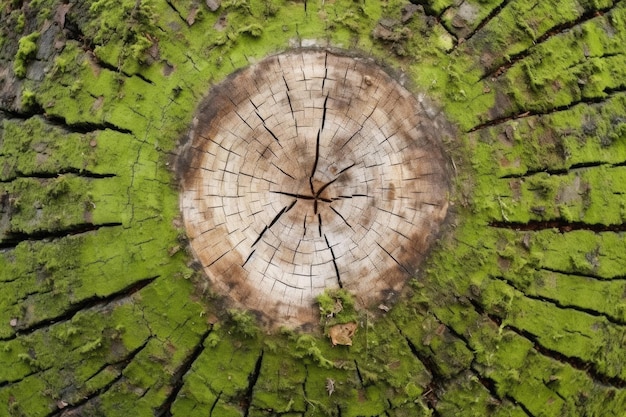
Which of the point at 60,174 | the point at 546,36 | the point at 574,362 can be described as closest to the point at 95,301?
the point at 60,174

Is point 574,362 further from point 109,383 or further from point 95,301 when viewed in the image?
point 95,301

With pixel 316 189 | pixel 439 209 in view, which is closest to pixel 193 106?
pixel 316 189

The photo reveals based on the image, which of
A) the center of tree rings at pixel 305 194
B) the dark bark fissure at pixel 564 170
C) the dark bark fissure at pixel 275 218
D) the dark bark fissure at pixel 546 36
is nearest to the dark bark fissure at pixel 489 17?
the dark bark fissure at pixel 546 36

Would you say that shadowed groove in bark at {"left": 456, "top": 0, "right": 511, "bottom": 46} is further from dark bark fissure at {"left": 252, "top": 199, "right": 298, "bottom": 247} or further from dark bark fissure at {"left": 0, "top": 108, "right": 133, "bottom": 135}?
dark bark fissure at {"left": 0, "top": 108, "right": 133, "bottom": 135}

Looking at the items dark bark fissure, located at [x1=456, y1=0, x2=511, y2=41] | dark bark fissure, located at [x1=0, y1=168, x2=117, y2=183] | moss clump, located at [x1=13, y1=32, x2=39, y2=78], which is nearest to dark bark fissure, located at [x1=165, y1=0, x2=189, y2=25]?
moss clump, located at [x1=13, y1=32, x2=39, y2=78]

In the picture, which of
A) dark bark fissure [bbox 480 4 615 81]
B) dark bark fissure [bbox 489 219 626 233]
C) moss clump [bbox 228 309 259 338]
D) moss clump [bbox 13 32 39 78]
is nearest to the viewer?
moss clump [bbox 228 309 259 338]

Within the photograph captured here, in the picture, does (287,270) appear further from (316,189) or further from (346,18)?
(346,18)

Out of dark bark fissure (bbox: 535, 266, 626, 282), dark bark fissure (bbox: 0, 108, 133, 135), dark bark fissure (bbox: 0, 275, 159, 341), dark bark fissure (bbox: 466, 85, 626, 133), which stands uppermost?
dark bark fissure (bbox: 466, 85, 626, 133)
